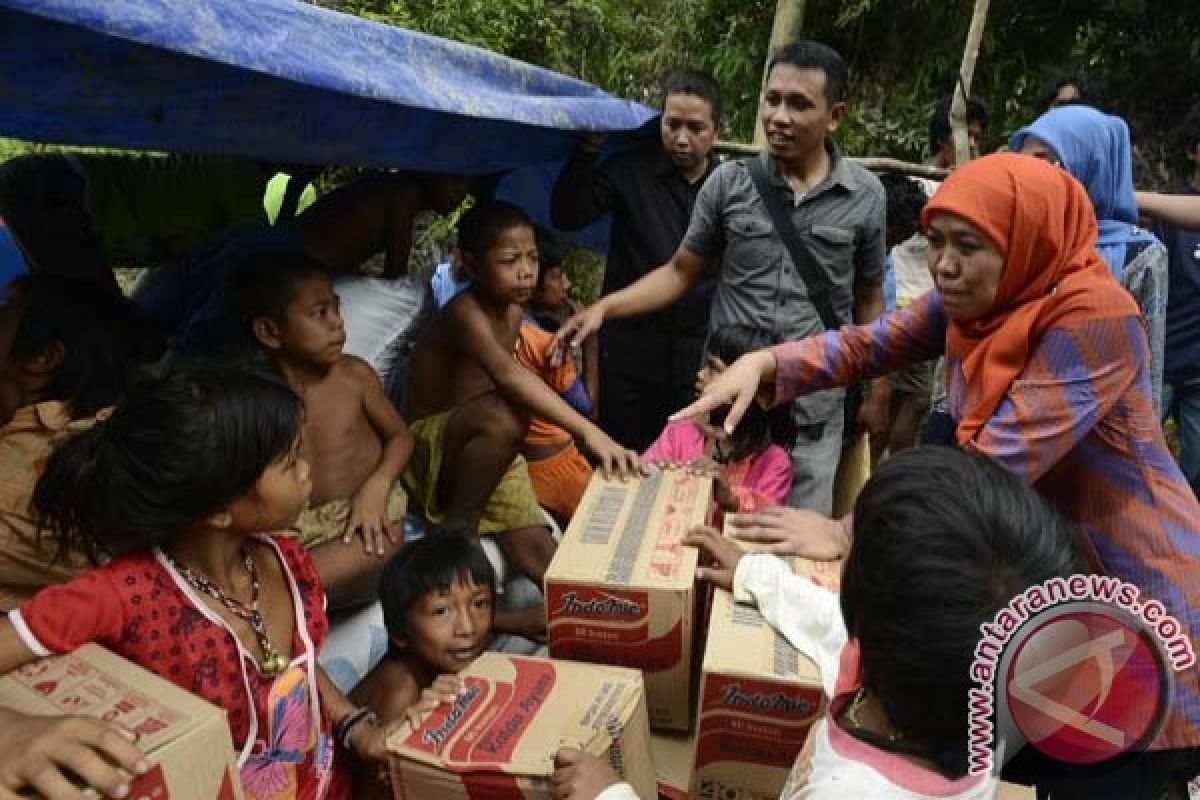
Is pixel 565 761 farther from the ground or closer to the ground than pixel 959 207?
closer to the ground

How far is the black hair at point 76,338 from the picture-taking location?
2004mm

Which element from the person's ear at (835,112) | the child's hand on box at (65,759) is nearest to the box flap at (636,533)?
the child's hand on box at (65,759)

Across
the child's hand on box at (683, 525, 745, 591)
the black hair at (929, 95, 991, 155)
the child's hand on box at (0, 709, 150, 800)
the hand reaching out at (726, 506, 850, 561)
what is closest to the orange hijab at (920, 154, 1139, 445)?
the hand reaching out at (726, 506, 850, 561)

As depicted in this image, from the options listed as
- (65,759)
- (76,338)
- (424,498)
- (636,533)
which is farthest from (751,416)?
(65,759)

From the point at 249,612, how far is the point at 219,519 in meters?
0.17

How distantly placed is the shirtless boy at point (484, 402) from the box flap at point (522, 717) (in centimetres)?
93

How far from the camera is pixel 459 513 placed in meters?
2.55

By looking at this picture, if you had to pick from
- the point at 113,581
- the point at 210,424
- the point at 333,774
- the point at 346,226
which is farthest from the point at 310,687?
the point at 346,226

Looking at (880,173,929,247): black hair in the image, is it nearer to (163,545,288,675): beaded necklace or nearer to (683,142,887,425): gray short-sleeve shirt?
(683,142,887,425): gray short-sleeve shirt

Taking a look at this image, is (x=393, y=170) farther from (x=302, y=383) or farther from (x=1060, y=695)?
(x=1060, y=695)

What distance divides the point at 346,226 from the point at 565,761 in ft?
6.42

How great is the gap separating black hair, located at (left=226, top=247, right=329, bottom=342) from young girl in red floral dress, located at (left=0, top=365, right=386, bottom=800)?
0.69 metres

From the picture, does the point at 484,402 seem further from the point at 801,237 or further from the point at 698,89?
the point at 698,89

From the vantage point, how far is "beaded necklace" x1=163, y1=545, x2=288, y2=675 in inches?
55.3
